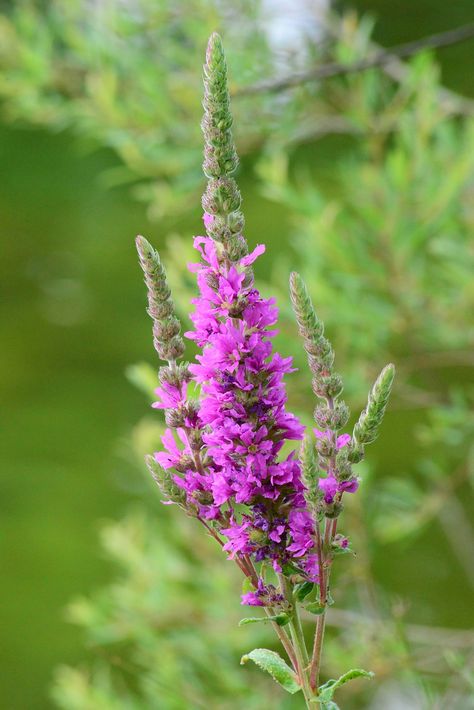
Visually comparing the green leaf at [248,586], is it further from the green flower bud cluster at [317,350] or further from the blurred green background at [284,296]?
the blurred green background at [284,296]

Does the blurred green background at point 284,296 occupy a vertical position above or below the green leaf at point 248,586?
above

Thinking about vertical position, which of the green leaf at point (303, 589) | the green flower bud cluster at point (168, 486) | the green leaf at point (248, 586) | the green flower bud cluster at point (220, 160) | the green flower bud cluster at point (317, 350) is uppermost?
the green flower bud cluster at point (220, 160)

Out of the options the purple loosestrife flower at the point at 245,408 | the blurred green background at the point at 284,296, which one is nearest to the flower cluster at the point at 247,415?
the purple loosestrife flower at the point at 245,408

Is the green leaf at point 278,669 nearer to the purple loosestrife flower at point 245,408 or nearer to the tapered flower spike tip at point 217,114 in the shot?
the purple loosestrife flower at point 245,408

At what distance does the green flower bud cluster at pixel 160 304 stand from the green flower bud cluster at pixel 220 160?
3cm

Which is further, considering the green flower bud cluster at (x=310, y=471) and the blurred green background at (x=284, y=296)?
the blurred green background at (x=284, y=296)

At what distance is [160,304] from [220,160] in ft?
0.24

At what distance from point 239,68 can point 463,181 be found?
12.2 inches

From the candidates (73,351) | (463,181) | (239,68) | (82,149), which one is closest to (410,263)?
(463,181)

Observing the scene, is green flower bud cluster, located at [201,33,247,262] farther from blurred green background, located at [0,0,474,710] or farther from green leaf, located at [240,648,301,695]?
blurred green background, located at [0,0,474,710]

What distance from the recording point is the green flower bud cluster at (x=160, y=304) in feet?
1.40

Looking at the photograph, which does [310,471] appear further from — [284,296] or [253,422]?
[284,296]

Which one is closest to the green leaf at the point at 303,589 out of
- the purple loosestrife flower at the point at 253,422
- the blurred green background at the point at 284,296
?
the purple loosestrife flower at the point at 253,422

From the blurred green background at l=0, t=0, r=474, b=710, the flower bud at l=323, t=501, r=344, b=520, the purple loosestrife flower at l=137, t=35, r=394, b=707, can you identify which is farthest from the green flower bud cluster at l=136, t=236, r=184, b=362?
the blurred green background at l=0, t=0, r=474, b=710
